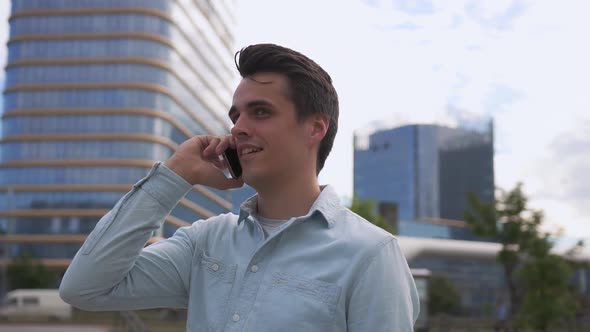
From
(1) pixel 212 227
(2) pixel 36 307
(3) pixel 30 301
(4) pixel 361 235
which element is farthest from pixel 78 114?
(4) pixel 361 235

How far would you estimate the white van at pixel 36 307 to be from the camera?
40562mm

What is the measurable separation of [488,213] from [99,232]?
22.2 metres

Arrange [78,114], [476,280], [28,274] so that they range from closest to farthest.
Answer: [28,274], [78,114], [476,280]

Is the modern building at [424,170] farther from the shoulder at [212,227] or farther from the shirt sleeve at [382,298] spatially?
the shirt sleeve at [382,298]

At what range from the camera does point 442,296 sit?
5809 centimetres

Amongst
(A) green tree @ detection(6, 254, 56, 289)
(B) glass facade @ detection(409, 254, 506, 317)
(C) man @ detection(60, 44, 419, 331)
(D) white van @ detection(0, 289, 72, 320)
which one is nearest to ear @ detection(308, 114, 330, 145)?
(C) man @ detection(60, 44, 419, 331)

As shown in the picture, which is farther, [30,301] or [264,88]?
[30,301]

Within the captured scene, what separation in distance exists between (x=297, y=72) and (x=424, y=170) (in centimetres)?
10939

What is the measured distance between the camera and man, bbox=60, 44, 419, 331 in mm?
1872

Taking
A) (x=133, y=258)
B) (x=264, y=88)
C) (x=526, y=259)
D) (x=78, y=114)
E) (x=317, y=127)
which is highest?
(x=78, y=114)

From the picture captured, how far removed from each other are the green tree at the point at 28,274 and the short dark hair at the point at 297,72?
185ft

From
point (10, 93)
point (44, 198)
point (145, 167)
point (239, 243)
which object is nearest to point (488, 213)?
point (239, 243)

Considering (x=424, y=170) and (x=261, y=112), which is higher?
(x=424, y=170)

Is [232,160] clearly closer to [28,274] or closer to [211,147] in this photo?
[211,147]
